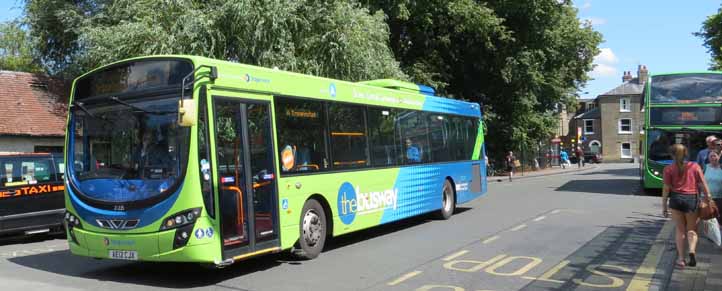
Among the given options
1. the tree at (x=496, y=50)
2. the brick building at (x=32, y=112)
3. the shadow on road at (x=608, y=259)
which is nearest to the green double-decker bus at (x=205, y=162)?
the shadow on road at (x=608, y=259)

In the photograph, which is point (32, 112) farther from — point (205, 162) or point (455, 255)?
point (455, 255)

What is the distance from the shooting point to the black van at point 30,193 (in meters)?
11.6

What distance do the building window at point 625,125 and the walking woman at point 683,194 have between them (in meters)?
79.7

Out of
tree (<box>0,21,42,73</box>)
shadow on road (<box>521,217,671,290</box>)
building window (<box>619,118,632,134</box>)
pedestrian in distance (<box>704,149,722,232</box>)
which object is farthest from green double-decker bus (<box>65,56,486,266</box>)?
building window (<box>619,118,632,134</box>)

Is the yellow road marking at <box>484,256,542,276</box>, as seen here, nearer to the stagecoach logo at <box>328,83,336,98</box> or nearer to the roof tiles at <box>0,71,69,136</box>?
the stagecoach logo at <box>328,83,336,98</box>

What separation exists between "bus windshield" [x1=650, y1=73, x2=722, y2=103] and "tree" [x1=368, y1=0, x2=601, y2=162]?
12.4m

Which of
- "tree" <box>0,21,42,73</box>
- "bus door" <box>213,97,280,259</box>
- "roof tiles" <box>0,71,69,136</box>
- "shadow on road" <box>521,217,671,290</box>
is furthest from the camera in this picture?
"tree" <box>0,21,42,73</box>

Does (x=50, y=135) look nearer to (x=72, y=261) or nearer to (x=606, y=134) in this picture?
(x=72, y=261)

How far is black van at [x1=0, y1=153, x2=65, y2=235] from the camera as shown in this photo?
38.1 feet

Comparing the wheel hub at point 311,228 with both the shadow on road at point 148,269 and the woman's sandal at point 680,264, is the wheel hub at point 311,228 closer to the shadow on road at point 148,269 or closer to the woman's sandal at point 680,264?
the shadow on road at point 148,269

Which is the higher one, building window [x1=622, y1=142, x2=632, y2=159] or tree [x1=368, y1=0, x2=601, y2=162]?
tree [x1=368, y1=0, x2=601, y2=162]

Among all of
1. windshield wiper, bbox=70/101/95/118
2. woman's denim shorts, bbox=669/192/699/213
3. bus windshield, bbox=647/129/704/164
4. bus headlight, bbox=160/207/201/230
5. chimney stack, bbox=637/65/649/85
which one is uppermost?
chimney stack, bbox=637/65/649/85

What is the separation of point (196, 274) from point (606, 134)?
82.1 m

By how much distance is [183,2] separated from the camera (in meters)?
19.1
